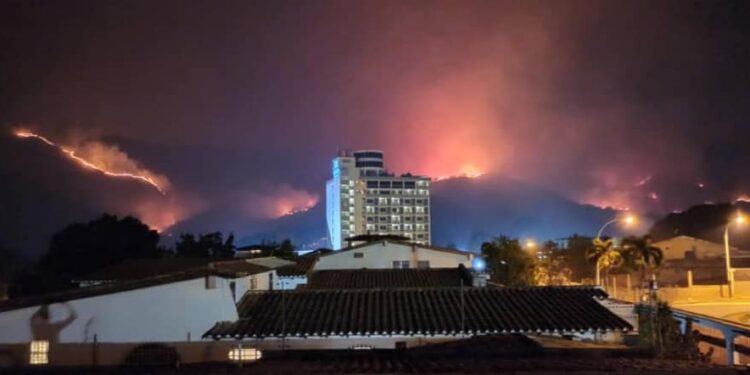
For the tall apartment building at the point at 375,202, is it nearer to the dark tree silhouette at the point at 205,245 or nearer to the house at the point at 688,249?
the dark tree silhouette at the point at 205,245

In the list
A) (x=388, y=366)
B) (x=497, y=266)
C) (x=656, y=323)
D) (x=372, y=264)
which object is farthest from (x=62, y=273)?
(x=388, y=366)

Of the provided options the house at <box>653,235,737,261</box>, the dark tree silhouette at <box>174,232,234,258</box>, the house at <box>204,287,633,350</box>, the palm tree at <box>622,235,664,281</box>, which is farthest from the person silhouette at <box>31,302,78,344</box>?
the house at <box>653,235,737,261</box>

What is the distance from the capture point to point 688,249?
71.7 m

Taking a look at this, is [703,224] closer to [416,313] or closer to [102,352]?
[416,313]

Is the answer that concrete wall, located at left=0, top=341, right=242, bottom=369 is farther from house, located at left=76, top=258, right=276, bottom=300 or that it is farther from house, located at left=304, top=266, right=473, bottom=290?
house, located at left=304, top=266, right=473, bottom=290

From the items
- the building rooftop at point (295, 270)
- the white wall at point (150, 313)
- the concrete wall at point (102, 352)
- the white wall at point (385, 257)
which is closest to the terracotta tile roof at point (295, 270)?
the building rooftop at point (295, 270)

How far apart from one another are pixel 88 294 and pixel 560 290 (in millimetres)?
14402

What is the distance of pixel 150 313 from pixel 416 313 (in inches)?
300

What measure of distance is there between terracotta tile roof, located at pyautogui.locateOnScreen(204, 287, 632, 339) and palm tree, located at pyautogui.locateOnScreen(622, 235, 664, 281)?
111ft

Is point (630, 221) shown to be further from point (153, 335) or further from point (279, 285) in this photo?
point (153, 335)

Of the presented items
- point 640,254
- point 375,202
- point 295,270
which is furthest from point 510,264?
point 375,202

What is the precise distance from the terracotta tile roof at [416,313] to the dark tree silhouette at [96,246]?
35.7 meters

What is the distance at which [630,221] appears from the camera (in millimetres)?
41000

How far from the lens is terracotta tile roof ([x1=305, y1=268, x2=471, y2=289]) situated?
31438 mm
